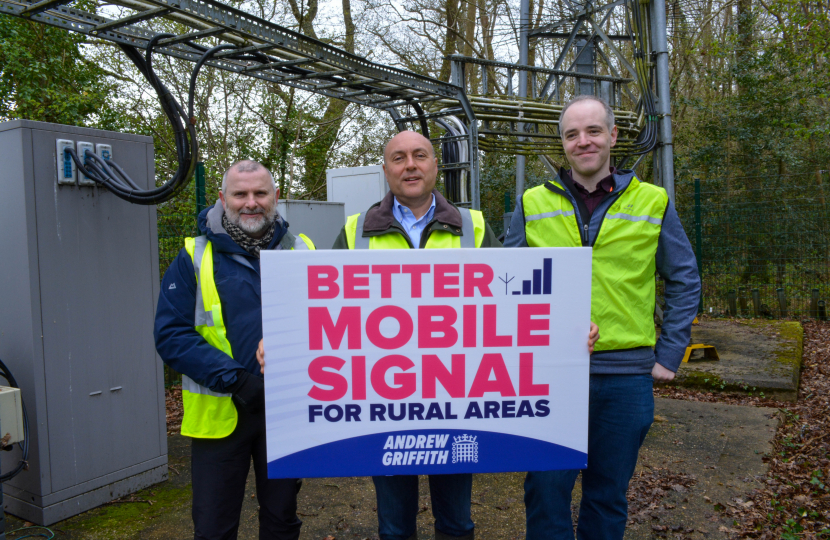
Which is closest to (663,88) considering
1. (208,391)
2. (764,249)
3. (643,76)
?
(643,76)

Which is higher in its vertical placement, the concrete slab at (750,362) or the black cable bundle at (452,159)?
the black cable bundle at (452,159)

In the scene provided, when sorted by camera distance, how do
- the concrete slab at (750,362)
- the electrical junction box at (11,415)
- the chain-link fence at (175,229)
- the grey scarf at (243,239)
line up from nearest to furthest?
the grey scarf at (243,239)
the electrical junction box at (11,415)
the chain-link fence at (175,229)
the concrete slab at (750,362)

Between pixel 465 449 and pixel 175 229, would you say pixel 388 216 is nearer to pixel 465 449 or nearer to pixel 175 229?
pixel 465 449

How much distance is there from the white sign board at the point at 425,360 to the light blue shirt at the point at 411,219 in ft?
1.18

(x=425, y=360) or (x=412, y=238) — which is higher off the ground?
(x=412, y=238)

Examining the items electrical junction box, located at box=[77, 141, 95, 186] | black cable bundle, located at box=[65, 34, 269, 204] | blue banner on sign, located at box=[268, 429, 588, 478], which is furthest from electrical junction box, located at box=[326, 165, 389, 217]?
blue banner on sign, located at box=[268, 429, 588, 478]

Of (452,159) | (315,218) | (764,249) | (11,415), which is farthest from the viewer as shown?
(764,249)

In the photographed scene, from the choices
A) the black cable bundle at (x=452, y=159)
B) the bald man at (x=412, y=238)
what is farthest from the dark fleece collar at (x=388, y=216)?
the black cable bundle at (x=452, y=159)

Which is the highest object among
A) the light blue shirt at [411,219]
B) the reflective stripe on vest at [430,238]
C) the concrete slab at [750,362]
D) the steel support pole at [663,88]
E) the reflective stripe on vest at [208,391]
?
the steel support pole at [663,88]

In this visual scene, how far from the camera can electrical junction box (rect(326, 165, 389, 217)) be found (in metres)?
7.10

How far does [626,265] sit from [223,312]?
1602 mm

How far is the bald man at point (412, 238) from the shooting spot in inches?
95.8

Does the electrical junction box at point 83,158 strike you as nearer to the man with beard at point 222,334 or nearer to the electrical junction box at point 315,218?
the man with beard at point 222,334

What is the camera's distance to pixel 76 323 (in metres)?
3.75
